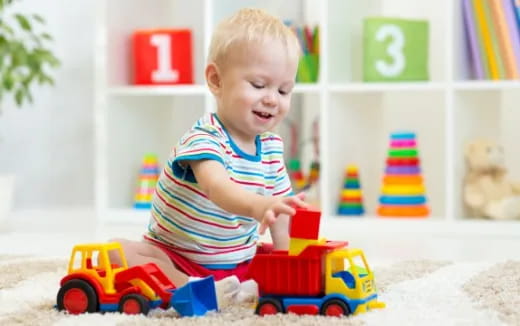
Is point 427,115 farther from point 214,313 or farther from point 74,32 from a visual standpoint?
point 214,313

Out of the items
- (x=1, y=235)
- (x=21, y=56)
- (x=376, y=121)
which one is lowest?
(x=1, y=235)

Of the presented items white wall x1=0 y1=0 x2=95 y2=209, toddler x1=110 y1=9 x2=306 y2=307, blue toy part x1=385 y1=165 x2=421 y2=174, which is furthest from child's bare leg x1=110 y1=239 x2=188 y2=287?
white wall x1=0 y1=0 x2=95 y2=209

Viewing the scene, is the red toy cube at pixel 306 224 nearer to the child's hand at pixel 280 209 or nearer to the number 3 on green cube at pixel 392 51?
the child's hand at pixel 280 209

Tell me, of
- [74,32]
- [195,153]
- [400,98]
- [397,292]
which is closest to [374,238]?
[400,98]

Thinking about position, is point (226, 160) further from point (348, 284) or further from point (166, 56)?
point (166, 56)

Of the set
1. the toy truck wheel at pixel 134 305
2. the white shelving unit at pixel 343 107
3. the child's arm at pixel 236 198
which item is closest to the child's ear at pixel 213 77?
the child's arm at pixel 236 198

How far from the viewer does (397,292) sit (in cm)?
131

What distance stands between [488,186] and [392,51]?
1.48ft

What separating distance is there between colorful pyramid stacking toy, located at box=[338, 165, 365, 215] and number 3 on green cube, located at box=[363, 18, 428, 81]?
0.27 meters

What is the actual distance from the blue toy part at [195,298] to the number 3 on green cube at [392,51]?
1.43 meters

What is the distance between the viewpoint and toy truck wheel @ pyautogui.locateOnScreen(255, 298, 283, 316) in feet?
3.61

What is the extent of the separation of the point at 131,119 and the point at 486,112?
104 cm

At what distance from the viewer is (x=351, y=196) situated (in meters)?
2.48

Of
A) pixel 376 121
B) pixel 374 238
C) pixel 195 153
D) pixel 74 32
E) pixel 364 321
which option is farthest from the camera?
pixel 74 32
